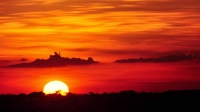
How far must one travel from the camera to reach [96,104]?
8825 cm

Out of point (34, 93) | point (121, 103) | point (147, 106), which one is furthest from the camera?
point (34, 93)

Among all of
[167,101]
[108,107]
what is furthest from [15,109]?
[167,101]

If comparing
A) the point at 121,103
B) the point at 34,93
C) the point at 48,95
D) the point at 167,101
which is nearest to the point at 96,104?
the point at 121,103

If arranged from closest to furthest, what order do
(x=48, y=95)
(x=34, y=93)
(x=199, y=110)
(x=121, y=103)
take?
(x=199, y=110)
(x=121, y=103)
(x=48, y=95)
(x=34, y=93)

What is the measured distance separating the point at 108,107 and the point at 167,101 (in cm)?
1295

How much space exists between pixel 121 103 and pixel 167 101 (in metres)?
7.08

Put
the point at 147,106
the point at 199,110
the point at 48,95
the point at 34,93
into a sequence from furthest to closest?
the point at 34,93 → the point at 48,95 → the point at 147,106 → the point at 199,110

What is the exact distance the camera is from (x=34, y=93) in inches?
5177

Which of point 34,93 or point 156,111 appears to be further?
point 34,93

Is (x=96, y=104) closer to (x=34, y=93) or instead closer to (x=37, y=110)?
(x=37, y=110)

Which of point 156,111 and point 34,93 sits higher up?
point 34,93

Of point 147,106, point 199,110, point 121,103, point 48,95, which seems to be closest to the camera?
point 199,110

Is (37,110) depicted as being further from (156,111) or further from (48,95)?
(48,95)

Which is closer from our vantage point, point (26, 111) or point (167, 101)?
point (26, 111)
